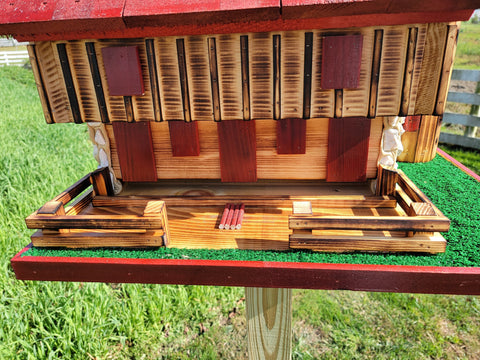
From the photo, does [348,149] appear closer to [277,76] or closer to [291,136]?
[291,136]

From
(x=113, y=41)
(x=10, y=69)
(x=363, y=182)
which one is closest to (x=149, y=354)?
(x=363, y=182)

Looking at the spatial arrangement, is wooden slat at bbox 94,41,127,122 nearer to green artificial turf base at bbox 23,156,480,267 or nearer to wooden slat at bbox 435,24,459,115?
green artificial turf base at bbox 23,156,480,267

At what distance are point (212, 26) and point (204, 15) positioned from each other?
0.57 ft

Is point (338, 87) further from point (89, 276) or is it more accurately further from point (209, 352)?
point (209, 352)

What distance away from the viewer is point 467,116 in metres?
6.83

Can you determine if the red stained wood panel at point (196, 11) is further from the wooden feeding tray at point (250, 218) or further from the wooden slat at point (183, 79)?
the wooden feeding tray at point (250, 218)

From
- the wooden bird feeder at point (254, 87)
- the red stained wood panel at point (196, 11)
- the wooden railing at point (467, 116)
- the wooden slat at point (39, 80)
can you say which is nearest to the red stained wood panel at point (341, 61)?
the wooden bird feeder at point (254, 87)

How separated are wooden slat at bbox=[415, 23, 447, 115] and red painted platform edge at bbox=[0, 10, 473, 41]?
7 centimetres

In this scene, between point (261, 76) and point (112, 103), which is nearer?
point (261, 76)

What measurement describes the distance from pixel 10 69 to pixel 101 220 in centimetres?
1893

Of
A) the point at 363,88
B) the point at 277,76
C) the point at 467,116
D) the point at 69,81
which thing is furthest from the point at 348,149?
the point at 467,116

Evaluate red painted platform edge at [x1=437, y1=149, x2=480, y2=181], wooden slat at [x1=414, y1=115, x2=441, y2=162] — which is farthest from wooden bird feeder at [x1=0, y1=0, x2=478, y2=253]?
wooden slat at [x1=414, y1=115, x2=441, y2=162]

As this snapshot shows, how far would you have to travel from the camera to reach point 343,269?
1717 mm

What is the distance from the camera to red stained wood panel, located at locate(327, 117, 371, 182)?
2.40 m
